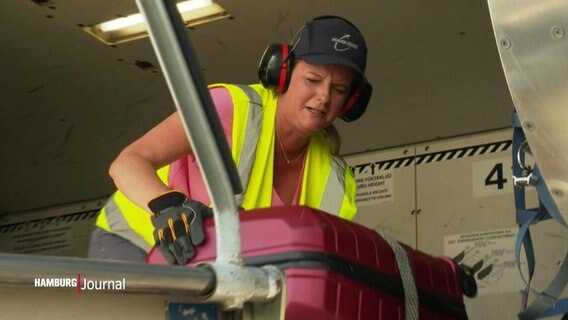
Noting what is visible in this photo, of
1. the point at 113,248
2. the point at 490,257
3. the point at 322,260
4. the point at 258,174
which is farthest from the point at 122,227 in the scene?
the point at 490,257

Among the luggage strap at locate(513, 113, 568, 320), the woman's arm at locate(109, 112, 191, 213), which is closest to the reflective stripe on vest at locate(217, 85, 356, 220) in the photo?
the woman's arm at locate(109, 112, 191, 213)

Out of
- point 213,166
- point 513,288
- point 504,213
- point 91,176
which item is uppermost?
point 91,176

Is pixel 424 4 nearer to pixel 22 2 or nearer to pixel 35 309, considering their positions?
pixel 22 2

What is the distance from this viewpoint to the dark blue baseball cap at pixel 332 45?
3.08m

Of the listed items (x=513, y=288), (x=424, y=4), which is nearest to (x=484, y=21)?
(x=424, y=4)

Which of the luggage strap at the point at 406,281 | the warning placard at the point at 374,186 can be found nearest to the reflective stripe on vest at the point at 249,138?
the luggage strap at the point at 406,281

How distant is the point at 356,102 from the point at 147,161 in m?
0.83

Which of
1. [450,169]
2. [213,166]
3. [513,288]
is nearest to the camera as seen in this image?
[213,166]

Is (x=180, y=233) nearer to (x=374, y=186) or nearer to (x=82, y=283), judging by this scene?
(x=82, y=283)

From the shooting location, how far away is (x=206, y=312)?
1.63 meters

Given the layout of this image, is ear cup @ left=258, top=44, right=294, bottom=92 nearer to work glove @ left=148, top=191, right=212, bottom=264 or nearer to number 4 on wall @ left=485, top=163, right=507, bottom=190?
work glove @ left=148, top=191, right=212, bottom=264

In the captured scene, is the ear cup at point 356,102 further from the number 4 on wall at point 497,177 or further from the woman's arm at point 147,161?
the number 4 on wall at point 497,177

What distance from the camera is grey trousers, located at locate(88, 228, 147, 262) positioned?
10.2 feet

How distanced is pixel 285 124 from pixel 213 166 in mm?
1589
